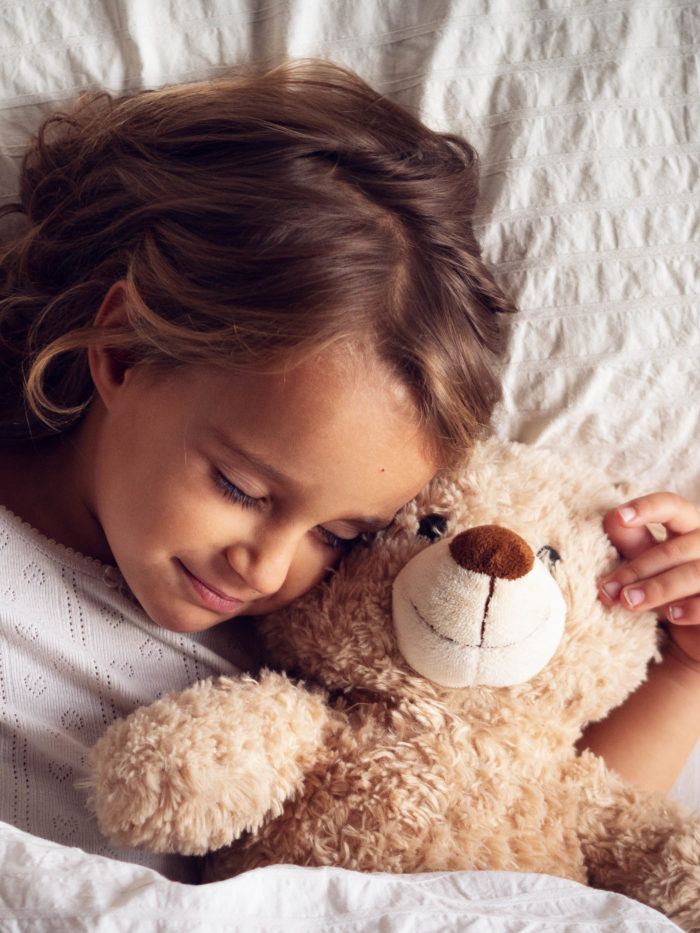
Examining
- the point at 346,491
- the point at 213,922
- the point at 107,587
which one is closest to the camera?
the point at 213,922

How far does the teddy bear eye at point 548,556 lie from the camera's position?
Answer: 73 centimetres

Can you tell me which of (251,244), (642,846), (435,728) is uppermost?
(251,244)

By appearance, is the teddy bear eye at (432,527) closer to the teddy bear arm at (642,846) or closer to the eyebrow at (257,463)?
the eyebrow at (257,463)

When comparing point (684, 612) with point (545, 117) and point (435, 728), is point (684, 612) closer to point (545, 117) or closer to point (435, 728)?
point (435, 728)

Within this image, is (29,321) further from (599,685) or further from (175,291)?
(599,685)

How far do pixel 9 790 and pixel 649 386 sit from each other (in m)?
0.74

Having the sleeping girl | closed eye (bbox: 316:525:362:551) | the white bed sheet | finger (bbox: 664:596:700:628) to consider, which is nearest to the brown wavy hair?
the sleeping girl

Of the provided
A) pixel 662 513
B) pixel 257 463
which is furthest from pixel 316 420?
pixel 662 513

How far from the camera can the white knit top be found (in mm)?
734

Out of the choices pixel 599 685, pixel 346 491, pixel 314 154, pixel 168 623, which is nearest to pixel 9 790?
pixel 168 623

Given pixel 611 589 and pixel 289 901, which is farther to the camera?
pixel 611 589

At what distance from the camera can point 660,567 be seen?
801 millimetres

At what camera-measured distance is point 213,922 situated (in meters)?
0.52

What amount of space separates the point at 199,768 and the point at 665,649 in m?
0.52
